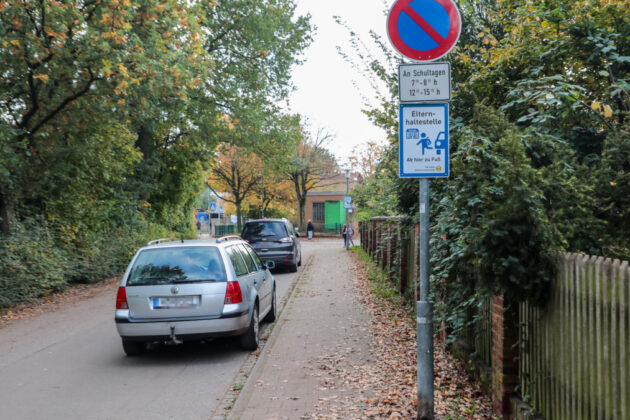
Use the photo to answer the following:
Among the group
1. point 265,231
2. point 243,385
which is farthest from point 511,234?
point 265,231

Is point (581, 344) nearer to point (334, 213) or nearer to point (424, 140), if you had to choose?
point (424, 140)

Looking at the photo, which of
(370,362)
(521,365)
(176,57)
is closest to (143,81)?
(176,57)

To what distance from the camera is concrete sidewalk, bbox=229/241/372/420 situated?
17.0 feet

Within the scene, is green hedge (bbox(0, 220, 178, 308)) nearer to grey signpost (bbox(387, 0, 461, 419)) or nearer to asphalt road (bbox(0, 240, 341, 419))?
asphalt road (bbox(0, 240, 341, 419))

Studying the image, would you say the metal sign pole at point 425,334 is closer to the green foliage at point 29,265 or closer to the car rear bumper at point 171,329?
the car rear bumper at point 171,329

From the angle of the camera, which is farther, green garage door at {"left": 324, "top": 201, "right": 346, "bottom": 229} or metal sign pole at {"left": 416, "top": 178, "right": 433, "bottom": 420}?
green garage door at {"left": 324, "top": 201, "right": 346, "bottom": 229}

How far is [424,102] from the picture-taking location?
4.71 m

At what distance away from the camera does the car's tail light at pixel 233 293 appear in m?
7.00

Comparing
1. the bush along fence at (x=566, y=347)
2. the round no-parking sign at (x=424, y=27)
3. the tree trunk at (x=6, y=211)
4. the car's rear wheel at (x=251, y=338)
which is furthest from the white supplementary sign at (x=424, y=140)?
the tree trunk at (x=6, y=211)

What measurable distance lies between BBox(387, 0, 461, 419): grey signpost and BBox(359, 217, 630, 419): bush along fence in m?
0.67

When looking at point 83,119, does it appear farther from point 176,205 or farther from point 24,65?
point 176,205

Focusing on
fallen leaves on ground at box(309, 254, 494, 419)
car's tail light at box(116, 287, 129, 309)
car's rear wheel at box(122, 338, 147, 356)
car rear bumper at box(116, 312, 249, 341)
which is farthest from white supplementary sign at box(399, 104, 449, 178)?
car's rear wheel at box(122, 338, 147, 356)

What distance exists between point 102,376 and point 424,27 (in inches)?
213

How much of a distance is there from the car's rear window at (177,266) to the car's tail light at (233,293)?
0.14 meters
